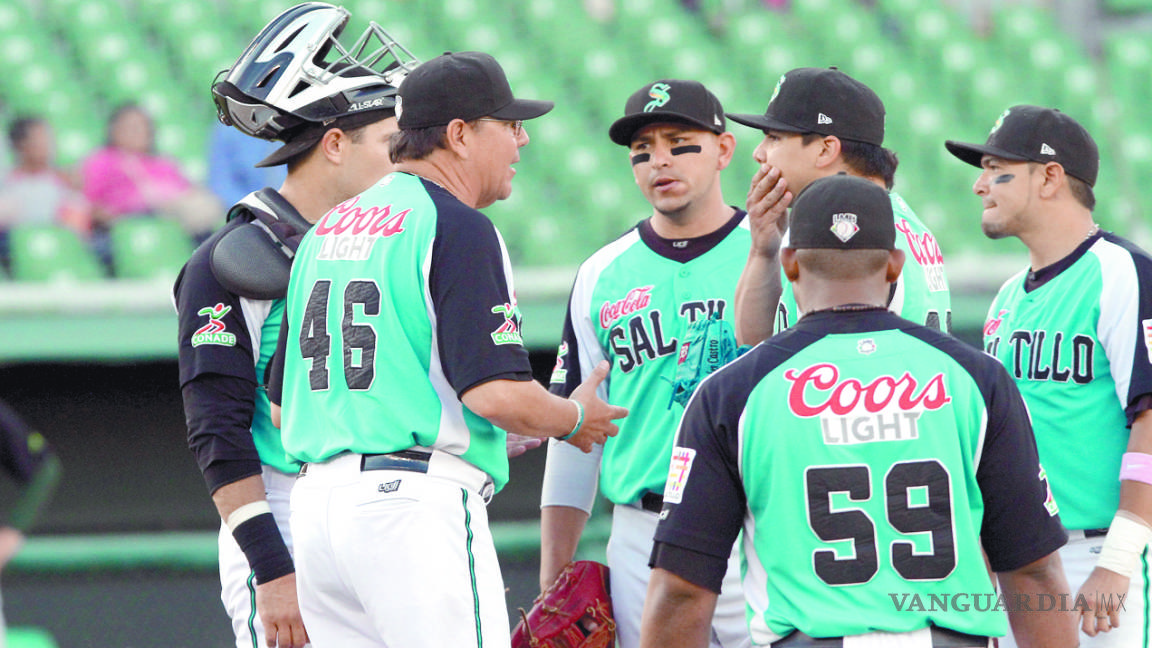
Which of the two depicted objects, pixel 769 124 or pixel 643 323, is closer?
pixel 769 124

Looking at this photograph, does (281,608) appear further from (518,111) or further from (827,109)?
(827,109)

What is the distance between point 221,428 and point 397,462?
505 mm

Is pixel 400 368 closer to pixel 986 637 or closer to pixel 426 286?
pixel 426 286

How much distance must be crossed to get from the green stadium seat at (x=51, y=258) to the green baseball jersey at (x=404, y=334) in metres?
4.67

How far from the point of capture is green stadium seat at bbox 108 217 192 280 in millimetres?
7008

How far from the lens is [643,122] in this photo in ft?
12.5

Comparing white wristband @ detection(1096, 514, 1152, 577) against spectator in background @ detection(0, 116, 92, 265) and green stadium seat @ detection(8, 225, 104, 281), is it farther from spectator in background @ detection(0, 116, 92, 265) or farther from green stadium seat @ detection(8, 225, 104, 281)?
spectator in background @ detection(0, 116, 92, 265)

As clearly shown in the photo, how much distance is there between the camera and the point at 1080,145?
3740 mm

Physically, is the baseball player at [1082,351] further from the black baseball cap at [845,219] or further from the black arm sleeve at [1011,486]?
the black baseball cap at [845,219]

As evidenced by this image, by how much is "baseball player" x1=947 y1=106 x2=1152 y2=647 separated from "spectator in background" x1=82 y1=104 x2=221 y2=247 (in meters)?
4.86

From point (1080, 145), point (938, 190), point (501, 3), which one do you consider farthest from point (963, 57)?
point (1080, 145)

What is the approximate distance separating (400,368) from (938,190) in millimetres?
7262

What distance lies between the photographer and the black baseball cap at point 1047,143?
12.2 feet

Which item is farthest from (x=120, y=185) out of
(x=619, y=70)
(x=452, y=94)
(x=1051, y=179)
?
(x=1051, y=179)
